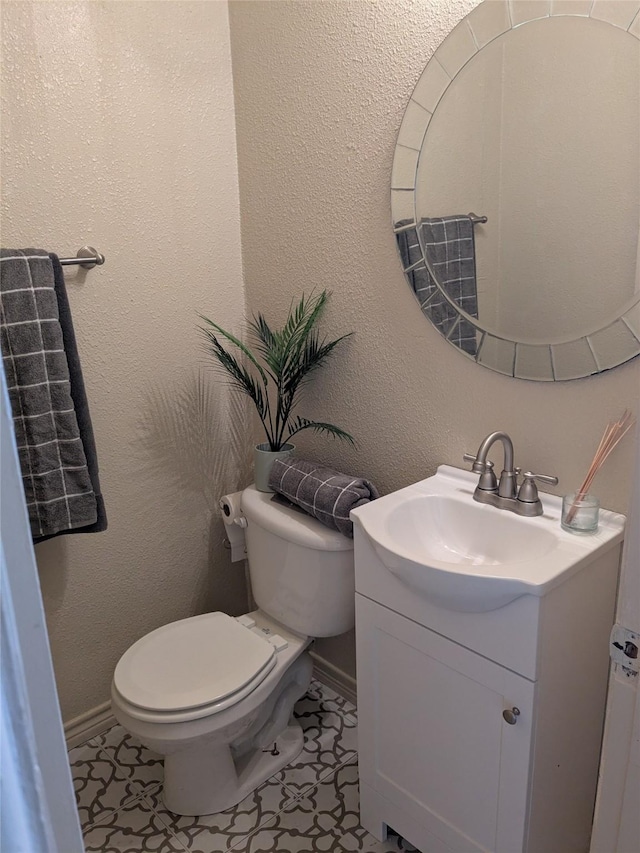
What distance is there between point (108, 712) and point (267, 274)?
1.38 metres

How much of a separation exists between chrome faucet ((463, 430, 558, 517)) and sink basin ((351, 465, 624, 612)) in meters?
0.02

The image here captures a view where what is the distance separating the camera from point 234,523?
201 cm

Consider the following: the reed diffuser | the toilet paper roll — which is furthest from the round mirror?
the toilet paper roll

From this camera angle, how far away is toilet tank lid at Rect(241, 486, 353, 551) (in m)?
1.67

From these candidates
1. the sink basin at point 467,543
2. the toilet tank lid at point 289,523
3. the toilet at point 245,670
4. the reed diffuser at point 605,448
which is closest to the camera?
the sink basin at point 467,543

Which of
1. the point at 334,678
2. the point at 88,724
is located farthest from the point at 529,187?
the point at 88,724

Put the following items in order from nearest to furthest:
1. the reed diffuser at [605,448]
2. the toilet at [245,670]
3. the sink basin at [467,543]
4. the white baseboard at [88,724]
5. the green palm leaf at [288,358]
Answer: the sink basin at [467,543], the reed diffuser at [605,448], the toilet at [245,670], the green palm leaf at [288,358], the white baseboard at [88,724]

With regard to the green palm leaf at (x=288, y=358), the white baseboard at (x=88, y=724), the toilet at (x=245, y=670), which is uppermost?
the green palm leaf at (x=288, y=358)

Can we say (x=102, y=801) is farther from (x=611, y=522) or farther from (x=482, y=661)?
(x=611, y=522)

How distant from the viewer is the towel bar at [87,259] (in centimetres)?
168

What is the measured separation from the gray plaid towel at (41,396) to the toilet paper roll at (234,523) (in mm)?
→ 447

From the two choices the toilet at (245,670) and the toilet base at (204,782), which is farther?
the toilet base at (204,782)

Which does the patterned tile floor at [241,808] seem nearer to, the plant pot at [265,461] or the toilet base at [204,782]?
the toilet base at [204,782]

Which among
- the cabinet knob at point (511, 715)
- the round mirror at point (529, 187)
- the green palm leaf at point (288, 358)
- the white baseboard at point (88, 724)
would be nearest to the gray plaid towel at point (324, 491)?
the green palm leaf at point (288, 358)
